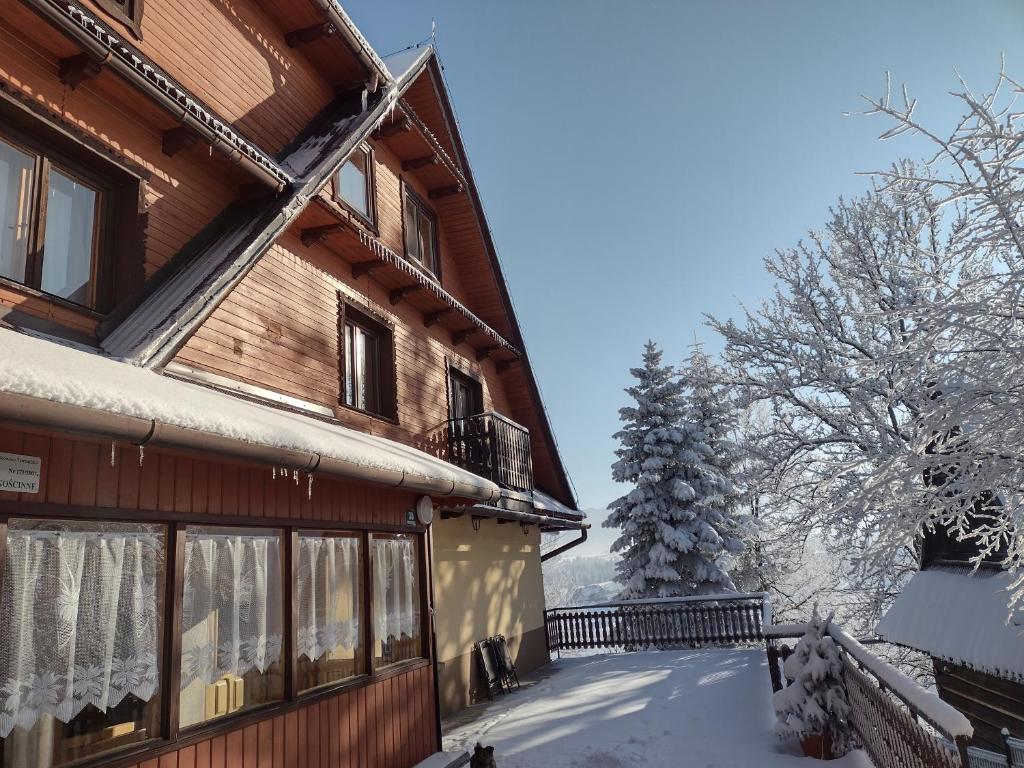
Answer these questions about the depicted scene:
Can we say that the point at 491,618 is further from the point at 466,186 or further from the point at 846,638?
the point at 466,186

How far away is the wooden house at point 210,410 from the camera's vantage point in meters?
3.54

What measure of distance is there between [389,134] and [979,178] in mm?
8241

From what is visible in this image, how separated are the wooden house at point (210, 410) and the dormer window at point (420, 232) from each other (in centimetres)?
86

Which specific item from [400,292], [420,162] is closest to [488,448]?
[400,292]

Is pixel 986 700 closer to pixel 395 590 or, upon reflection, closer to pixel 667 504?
pixel 395 590

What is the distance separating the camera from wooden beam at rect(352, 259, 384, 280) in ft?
29.7

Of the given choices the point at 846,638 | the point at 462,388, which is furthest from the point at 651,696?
the point at 462,388

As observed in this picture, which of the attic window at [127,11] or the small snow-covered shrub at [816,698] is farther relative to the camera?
the small snow-covered shrub at [816,698]

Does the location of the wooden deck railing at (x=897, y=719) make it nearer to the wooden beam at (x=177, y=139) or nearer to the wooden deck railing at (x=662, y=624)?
the wooden beam at (x=177, y=139)

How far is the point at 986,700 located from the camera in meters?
8.30

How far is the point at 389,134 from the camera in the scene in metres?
10.7

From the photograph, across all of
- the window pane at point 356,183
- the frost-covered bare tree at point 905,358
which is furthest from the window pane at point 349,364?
the frost-covered bare tree at point 905,358

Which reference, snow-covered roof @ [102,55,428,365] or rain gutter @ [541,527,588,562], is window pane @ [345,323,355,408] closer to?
snow-covered roof @ [102,55,428,365]

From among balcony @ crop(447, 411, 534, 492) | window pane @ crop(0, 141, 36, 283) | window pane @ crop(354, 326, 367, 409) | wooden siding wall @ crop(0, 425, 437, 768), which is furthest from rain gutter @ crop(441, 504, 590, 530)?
window pane @ crop(0, 141, 36, 283)
